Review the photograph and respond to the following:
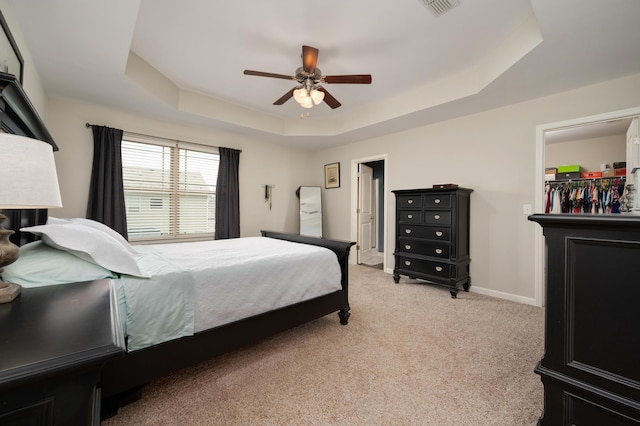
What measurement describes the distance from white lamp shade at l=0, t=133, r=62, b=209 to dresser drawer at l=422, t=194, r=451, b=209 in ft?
11.5

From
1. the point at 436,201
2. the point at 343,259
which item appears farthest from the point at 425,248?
→ the point at 343,259

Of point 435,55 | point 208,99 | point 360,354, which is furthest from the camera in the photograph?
point 208,99

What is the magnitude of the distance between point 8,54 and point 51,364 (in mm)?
2265

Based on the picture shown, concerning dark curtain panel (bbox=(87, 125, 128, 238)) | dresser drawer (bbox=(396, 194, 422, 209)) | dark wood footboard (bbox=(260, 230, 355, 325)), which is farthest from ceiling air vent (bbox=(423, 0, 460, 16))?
dark curtain panel (bbox=(87, 125, 128, 238))

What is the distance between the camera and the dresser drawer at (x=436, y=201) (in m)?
3.30

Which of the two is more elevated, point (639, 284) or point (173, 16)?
point (173, 16)

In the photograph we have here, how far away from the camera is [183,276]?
1.55 meters

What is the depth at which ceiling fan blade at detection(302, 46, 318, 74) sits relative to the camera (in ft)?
7.43

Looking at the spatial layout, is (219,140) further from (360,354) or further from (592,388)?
(592,388)

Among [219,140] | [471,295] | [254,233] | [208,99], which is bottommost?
[471,295]

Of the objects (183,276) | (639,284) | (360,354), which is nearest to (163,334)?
(183,276)

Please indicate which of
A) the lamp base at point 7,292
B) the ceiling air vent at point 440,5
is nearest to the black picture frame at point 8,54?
the lamp base at point 7,292

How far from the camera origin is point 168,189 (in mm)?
3967

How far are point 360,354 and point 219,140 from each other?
12.8 ft
